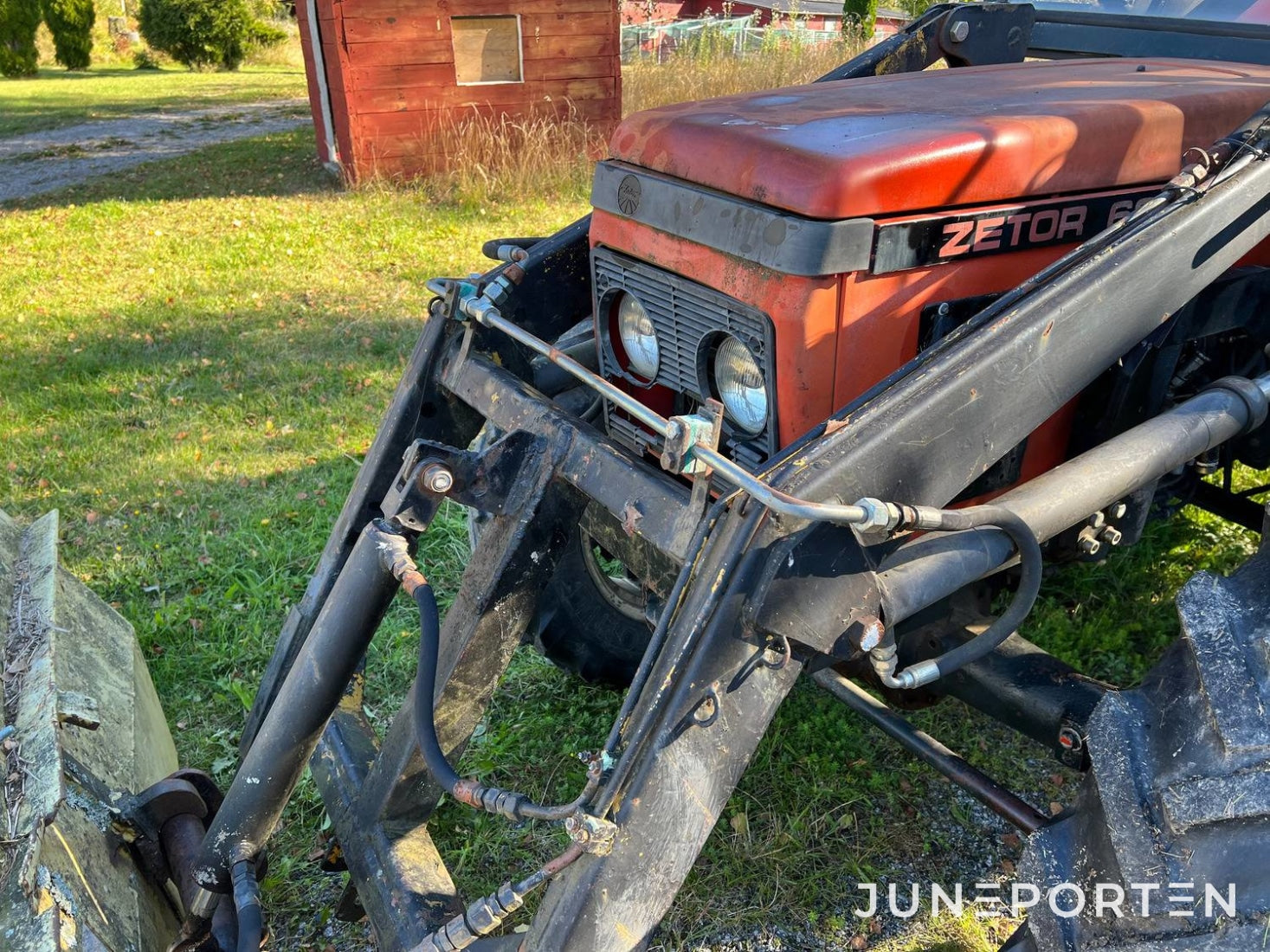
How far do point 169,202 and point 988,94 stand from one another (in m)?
8.96

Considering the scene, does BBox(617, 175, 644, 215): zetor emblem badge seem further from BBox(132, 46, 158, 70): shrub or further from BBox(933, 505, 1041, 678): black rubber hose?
BBox(132, 46, 158, 70): shrub

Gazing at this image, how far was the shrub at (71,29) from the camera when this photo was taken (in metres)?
24.9

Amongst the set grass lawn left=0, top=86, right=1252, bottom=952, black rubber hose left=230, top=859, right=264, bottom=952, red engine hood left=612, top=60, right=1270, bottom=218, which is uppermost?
red engine hood left=612, top=60, right=1270, bottom=218

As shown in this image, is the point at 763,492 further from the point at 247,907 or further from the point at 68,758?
the point at 68,758

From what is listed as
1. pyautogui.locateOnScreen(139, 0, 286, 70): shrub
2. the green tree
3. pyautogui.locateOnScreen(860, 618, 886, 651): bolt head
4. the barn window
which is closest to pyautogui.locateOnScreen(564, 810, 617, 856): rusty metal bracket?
pyautogui.locateOnScreen(860, 618, 886, 651): bolt head

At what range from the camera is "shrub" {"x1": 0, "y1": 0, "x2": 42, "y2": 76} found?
2391 cm

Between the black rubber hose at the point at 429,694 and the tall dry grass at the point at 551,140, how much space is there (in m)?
7.41

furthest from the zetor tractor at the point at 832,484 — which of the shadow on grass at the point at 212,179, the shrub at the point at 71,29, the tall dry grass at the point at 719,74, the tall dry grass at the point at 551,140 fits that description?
the shrub at the point at 71,29

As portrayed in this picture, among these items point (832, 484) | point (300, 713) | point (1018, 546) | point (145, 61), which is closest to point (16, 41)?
point (145, 61)

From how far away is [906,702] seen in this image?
2.39m

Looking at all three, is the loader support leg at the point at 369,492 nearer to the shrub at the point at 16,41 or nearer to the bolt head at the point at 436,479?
the bolt head at the point at 436,479

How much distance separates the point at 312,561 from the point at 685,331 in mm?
2204

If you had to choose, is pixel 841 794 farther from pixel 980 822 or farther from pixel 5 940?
pixel 5 940

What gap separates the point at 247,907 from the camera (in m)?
1.83
